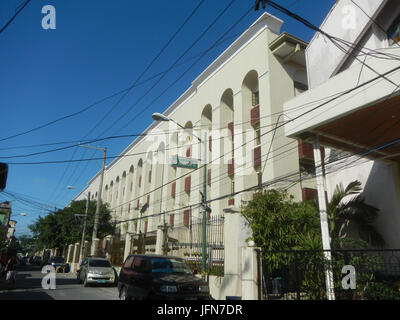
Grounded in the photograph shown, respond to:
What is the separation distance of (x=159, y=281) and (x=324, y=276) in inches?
191

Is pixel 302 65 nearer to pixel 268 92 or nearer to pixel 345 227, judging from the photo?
pixel 268 92

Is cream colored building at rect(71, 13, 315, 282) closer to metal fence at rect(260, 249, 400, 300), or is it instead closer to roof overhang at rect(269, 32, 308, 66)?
roof overhang at rect(269, 32, 308, 66)

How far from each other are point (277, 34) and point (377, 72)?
11.3 metres

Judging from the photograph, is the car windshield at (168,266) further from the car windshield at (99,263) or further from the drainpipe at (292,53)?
the drainpipe at (292,53)

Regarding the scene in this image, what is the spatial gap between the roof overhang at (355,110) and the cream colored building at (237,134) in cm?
213

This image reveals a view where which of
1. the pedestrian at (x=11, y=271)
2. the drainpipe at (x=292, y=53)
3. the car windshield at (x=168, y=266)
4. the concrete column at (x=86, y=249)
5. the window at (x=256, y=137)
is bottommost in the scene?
the pedestrian at (x=11, y=271)

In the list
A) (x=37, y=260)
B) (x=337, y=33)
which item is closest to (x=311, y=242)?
(x=337, y=33)

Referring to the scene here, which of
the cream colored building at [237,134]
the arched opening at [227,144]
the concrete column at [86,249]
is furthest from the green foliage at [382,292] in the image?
the concrete column at [86,249]

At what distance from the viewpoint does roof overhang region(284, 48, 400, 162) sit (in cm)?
827

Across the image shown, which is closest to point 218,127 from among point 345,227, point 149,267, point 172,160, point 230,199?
point 230,199

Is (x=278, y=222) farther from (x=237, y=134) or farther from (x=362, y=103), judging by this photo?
(x=237, y=134)

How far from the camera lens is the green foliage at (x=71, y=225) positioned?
112 ft

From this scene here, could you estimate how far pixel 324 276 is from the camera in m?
8.98

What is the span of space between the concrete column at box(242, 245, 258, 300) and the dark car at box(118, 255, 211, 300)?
1.17 m
